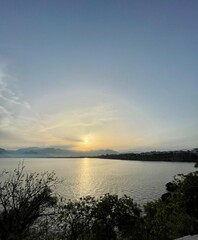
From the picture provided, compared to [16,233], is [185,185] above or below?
above

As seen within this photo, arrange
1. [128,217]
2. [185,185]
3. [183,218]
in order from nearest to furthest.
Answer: [183,218] < [185,185] < [128,217]

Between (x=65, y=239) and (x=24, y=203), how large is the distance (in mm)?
21057

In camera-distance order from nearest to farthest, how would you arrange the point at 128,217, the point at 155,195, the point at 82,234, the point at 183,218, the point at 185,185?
1. the point at 183,218
2. the point at 185,185
3. the point at 82,234
4. the point at 128,217
5. the point at 155,195

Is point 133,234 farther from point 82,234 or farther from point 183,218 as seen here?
point 183,218

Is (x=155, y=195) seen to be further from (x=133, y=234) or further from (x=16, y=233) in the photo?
(x=16, y=233)

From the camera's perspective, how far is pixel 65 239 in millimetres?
39375

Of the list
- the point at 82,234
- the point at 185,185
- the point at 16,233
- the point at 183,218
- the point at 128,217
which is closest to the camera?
the point at 16,233

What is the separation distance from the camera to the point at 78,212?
4325 cm

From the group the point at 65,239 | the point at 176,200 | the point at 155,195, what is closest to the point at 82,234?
the point at 65,239

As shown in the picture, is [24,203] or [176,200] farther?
[176,200]

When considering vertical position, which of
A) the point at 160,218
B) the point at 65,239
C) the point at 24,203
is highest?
the point at 24,203

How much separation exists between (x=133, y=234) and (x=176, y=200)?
317 inches

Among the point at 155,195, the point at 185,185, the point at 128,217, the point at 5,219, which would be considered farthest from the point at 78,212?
the point at 155,195

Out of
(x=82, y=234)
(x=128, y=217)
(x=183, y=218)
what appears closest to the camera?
(x=183, y=218)
